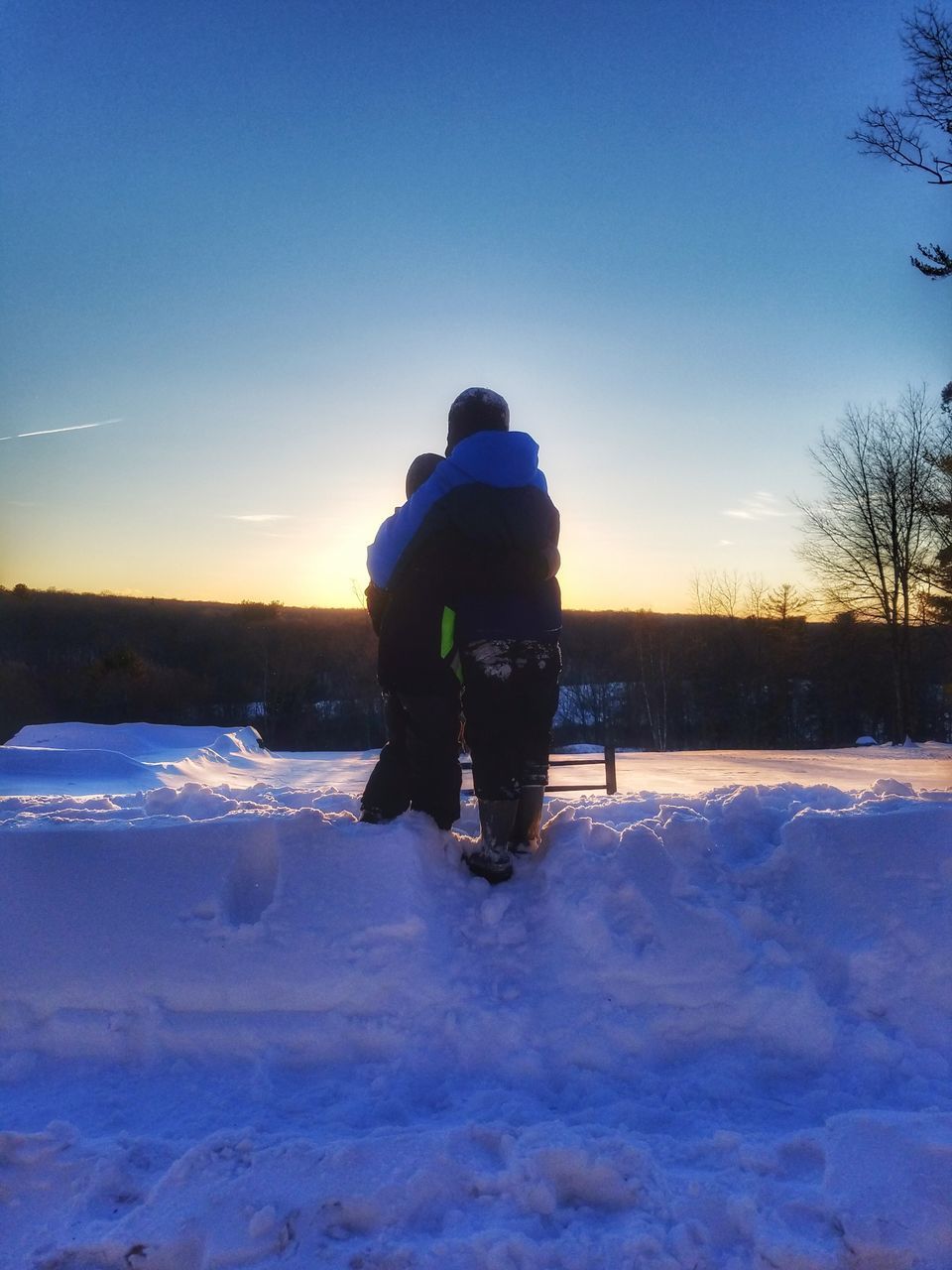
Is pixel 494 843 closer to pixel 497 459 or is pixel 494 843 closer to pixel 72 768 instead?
pixel 497 459

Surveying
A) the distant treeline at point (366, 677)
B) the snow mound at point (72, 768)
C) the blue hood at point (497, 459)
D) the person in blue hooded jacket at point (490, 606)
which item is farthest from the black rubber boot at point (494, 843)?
the distant treeline at point (366, 677)

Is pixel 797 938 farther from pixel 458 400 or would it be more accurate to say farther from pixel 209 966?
pixel 458 400

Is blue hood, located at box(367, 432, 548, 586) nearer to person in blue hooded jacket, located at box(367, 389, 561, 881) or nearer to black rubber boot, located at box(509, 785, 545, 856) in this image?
person in blue hooded jacket, located at box(367, 389, 561, 881)

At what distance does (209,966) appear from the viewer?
87.1 inches

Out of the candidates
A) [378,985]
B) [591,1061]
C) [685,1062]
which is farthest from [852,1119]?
[378,985]

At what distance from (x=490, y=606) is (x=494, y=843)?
765 millimetres

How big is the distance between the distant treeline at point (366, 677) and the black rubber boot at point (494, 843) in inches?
1099

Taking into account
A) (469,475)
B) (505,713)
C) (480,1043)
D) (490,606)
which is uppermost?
(469,475)

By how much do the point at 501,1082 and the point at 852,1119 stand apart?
0.78m

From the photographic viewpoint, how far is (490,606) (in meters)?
2.71

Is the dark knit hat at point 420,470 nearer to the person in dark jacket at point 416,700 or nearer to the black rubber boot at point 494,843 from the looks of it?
the person in dark jacket at point 416,700

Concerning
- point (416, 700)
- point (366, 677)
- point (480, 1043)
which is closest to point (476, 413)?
point (416, 700)

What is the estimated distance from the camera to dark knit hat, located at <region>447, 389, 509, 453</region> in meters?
A: 2.92

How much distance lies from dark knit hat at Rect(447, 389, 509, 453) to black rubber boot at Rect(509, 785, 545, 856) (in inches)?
49.2
